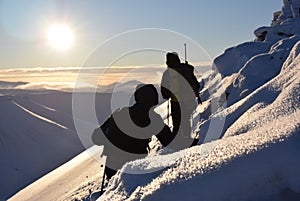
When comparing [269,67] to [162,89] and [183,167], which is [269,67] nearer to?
[162,89]

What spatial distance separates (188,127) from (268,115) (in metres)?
6.08

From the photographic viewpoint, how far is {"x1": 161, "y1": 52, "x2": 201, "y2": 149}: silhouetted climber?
9.84 m

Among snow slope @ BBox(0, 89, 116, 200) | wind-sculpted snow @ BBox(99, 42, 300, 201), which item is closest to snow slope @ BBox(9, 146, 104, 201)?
wind-sculpted snow @ BBox(99, 42, 300, 201)

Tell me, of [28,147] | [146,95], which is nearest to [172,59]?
[146,95]

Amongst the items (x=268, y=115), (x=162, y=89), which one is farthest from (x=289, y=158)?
(x=162, y=89)

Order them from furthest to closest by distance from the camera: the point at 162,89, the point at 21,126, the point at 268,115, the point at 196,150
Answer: the point at 21,126 → the point at 162,89 → the point at 268,115 → the point at 196,150

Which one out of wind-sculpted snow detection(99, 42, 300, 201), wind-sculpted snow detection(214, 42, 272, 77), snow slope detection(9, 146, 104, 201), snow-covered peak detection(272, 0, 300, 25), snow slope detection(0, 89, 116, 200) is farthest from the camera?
snow slope detection(0, 89, 116, 200)

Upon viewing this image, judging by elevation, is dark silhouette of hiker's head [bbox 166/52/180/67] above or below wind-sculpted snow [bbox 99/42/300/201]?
above

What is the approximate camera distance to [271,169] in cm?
307

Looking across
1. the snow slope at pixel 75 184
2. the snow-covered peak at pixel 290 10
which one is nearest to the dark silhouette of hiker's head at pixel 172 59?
the snow slope at pixel 75 184

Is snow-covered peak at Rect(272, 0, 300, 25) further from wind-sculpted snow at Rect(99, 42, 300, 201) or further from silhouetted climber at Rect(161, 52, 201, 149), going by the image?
wind-sculpted snow at Rect(99, 42, 300, 201)

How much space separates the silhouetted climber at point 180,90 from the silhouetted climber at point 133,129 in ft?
8.65

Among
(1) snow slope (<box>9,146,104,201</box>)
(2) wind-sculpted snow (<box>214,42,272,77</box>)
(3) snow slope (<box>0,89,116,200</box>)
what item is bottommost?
(3) snow slope (<box>0,89,116,200</box>)

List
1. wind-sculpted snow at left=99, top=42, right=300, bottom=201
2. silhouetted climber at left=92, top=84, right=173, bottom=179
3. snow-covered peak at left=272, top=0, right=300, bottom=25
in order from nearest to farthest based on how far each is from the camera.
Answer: wind-sculpted snow at left=99, top=42, right=300, bottom=201
silhouetted climber at left=92, top=84, right=173, bottom=179
snow-covered peak at left=272, top=0, right=300, bottom=25
